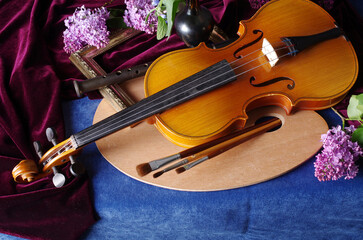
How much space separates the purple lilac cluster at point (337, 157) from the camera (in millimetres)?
753

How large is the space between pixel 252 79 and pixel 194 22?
25 cm

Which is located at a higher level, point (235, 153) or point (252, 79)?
point (252, 79)

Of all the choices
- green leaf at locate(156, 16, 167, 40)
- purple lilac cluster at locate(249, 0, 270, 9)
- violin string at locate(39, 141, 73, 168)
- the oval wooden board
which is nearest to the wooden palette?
the oval wooden board

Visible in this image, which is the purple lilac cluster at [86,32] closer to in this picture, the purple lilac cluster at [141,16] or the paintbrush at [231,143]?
Result: the purple lilac cluster at [141,16]

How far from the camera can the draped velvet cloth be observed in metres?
0.82

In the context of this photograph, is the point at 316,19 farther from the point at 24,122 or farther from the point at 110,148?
the point at 24,122

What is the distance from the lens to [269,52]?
2.92ft

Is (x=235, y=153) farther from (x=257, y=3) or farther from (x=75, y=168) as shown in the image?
(x=257, y=3)

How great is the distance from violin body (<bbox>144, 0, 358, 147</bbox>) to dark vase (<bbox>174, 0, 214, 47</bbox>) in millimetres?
87

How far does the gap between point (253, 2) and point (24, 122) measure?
84 cm

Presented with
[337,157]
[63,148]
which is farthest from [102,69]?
[337,157]

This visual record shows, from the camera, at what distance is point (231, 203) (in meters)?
0.82

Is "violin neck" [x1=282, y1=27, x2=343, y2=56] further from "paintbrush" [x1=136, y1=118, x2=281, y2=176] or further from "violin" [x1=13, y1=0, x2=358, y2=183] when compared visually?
"paintbrush" [x1=136, y1=118, x2=281, y2=176]

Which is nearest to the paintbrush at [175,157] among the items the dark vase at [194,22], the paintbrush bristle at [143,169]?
the paintbrush bristle at [143,169]
